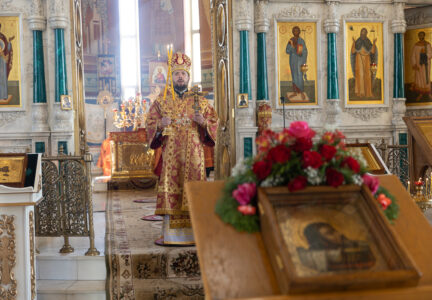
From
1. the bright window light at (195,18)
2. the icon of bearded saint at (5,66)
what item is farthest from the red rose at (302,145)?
the bright window light at (195,18)

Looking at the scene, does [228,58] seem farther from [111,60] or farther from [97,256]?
[111,60]

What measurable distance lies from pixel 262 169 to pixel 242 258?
0.39m

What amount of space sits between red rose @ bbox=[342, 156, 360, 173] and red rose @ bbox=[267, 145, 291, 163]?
262 mm

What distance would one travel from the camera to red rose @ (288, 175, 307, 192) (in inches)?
89.4

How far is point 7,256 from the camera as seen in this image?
4.22m

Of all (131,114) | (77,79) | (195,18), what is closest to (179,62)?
(77,79)

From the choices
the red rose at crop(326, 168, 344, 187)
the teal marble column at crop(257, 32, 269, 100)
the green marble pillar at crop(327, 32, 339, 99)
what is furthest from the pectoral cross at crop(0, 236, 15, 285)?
the green marble pillar at crop(327, 32, 339, 99)

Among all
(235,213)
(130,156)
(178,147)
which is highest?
(178,147)

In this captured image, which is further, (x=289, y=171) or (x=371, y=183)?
(x=371, y=183)

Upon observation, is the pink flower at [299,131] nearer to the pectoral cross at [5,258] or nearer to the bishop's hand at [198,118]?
the pectoral cross at [5,258]

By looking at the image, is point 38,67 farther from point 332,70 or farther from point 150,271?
point 150,271

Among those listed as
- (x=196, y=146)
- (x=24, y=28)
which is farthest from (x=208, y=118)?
(x=24, y=28)

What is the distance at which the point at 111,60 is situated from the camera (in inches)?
724

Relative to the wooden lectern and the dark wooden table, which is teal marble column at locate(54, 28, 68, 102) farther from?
the dark wooden table
